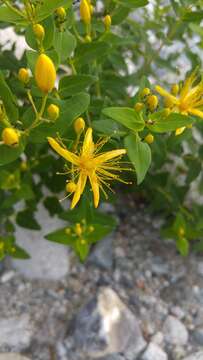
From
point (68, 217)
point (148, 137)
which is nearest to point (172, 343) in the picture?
point (68, 217)

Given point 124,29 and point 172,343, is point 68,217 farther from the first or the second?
point 124,29

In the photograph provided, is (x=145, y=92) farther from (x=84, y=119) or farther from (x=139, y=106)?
(x=84, y=119)

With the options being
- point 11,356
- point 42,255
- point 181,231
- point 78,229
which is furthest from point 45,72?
point 42,255

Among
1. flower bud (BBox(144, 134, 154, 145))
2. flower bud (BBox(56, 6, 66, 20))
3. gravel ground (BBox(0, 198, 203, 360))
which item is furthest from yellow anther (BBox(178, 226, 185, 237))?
flower bud (BBox(56, 6, 66, 20))

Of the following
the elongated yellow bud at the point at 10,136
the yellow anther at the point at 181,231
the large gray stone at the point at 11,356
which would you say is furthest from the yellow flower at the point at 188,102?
the large gray stone at the point at 11,356

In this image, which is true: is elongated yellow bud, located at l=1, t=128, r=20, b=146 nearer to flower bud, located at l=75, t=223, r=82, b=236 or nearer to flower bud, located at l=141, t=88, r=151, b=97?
flower bud, located at l=141, t=88, r=151, b=97

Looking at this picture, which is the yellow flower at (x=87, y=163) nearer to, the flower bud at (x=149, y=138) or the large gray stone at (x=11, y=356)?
the flower bud at (x=149, y=138)
